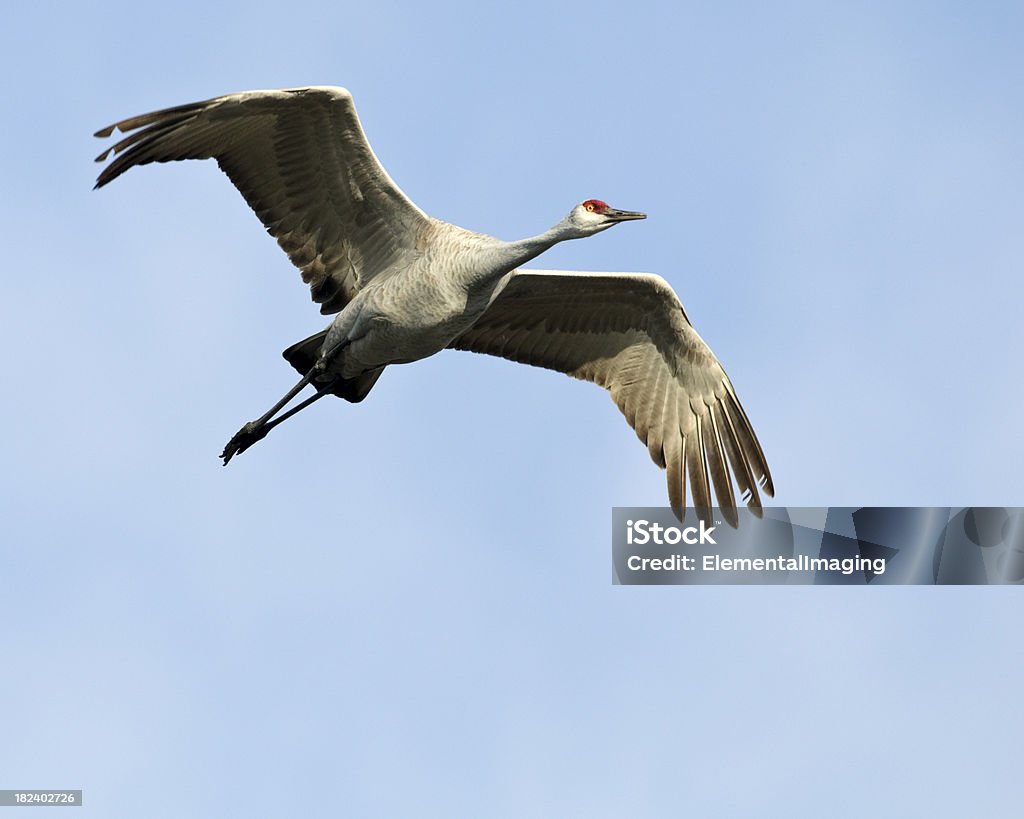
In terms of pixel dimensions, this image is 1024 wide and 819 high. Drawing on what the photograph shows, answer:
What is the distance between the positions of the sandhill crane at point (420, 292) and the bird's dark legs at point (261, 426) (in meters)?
0.01

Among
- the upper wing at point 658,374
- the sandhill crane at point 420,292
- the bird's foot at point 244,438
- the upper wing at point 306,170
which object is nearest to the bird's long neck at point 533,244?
the sandhill crane at point 420,292

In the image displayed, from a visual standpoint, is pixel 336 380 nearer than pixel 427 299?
No

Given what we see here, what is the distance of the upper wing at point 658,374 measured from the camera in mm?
18406

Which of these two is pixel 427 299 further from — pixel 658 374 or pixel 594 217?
pixel 658 374

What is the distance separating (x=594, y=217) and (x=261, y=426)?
3.86 m

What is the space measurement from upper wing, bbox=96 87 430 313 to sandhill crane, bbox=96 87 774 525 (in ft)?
0.04

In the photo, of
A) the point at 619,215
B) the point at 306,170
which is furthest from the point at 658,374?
the point at 306,170

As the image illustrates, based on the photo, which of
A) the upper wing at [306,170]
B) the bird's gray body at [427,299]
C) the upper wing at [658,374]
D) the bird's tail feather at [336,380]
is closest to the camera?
the upper wing at [306,170]

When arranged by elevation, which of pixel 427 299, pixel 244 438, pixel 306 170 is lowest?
pixel 244 438

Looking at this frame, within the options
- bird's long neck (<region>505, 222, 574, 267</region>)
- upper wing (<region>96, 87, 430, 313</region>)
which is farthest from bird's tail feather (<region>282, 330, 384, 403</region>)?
bird's long neck (<region>505, 222, 574, 267</region>)

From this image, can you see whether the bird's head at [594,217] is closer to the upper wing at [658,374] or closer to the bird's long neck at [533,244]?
the bird's long neck at [533,244]

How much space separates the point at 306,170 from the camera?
54.9 ft

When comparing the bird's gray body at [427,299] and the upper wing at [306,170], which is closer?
the upper wing at [306,170]

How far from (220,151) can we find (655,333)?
177 inches
